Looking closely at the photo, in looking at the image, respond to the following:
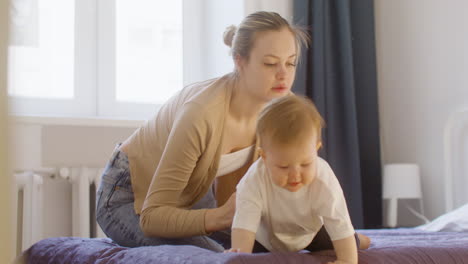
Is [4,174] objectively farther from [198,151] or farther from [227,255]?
[198,151]

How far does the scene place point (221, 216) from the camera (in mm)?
1503

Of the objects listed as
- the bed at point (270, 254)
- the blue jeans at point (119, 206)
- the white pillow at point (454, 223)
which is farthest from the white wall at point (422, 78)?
the blue jeans at point (119, 206)

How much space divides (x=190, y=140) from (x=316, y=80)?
1.99m

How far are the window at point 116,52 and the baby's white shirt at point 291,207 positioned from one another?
1940 millimetres

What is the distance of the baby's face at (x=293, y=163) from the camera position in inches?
47.9

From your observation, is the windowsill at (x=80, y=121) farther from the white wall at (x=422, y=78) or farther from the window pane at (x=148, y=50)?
the white wall at (x=422, y=78)

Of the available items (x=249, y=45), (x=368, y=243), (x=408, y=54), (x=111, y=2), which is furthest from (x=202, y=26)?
(x=368, y=243)

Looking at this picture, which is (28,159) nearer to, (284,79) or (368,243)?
(284,79)

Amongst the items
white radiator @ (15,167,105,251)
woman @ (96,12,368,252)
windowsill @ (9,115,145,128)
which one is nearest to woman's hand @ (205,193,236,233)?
woman @ (96,12,368,252)

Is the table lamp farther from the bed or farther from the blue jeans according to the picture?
the blue jeans

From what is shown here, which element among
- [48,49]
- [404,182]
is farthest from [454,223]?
[48,49]

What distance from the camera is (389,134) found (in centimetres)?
373

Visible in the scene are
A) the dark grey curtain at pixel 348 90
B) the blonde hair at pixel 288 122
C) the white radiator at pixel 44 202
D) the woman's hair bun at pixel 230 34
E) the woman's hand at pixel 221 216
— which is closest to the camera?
the blonde hair at pixel 288 122

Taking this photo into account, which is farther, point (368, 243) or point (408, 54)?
point (408, 54)
